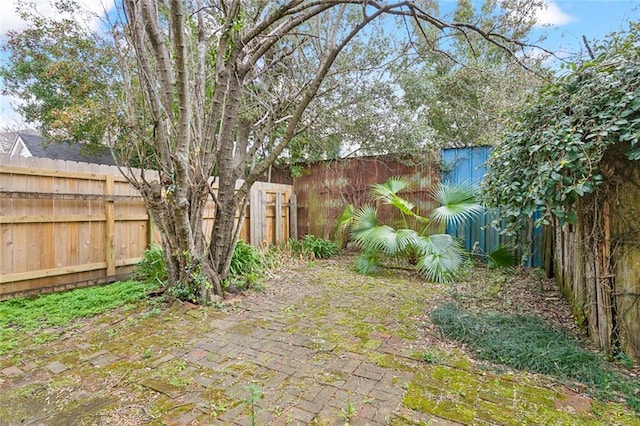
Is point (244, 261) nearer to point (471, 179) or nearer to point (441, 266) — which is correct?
point (441, 266)

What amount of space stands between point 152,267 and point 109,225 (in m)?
0.79

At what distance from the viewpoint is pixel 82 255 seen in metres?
3.78

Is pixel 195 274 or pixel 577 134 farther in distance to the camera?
pixel 195 274

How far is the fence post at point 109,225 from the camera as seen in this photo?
13.0 ft

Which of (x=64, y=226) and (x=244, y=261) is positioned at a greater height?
(x=64, y=226)

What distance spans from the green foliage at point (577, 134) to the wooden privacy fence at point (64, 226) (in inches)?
174

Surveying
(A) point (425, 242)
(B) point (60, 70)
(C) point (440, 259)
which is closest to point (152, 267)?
(A) point (425, 242)

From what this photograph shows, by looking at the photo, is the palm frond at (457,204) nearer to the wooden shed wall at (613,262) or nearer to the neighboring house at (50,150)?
the wooden shed wall at (613,262)

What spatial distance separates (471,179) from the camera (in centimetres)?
539

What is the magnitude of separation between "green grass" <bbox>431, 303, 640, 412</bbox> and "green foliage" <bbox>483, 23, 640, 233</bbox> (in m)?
0.89

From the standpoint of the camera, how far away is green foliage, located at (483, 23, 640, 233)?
1.79 meters

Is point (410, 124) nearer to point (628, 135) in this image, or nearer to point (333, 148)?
point (333, 148)

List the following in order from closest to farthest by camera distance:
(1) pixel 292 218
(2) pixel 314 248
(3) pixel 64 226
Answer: (3) pixel 64 226, (2) pixel 314 248, (1) pixel 292 218

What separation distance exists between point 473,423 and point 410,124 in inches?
228
